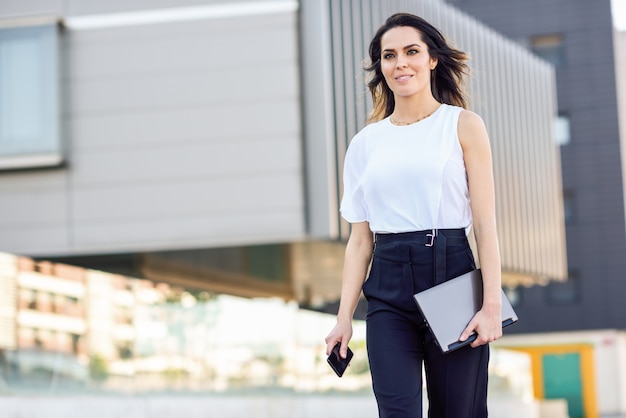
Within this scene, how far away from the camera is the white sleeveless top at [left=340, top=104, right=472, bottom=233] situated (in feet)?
11.1

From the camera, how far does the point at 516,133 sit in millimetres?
22609

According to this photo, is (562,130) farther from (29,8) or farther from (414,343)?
(414,343)

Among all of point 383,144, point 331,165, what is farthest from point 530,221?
point 383,144

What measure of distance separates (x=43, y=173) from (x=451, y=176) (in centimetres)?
1326

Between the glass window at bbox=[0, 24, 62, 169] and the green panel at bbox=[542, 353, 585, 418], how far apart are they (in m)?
25.2

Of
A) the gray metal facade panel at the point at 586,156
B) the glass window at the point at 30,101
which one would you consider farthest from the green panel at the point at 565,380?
the glass window at the point at 30,101

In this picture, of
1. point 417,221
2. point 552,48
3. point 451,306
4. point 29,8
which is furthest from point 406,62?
point 552,48

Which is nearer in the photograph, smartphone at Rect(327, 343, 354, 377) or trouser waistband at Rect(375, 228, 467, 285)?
trouser waistband at Rect(375, 228, 467, 285)

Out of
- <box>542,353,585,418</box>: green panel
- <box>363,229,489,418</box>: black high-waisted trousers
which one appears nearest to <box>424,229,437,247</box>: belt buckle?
<box>363,229,489,418</box>: black high-waisted trousers

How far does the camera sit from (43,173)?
1602cm

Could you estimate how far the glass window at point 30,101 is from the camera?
51.6ft

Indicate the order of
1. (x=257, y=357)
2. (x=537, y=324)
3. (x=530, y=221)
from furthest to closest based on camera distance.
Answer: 1. (x=537, y=324)
2. (x=530, y=221)
3. (x=257, y=357)

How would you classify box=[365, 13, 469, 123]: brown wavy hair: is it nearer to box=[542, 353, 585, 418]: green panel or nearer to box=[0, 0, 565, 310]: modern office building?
box=[0, 0, 565, 310]: modern office building

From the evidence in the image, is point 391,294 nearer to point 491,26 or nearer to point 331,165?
point 331,165
